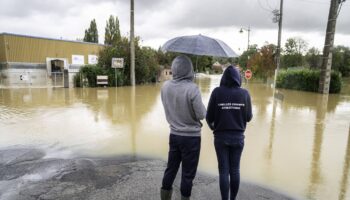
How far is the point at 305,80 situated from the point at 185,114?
18.7 m

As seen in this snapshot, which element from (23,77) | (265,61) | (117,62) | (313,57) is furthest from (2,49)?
(313,57)

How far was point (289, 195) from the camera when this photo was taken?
3.61 m

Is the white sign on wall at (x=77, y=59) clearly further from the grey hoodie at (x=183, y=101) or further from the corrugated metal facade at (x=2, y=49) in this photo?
the grey hoodie at (x=183, y=101)

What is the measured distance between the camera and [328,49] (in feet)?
54.4

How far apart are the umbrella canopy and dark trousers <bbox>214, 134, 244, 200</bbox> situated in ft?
3.92

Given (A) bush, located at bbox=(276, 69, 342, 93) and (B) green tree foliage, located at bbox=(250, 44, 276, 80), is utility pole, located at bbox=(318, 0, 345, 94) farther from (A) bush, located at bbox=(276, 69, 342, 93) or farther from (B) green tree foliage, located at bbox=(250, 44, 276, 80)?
(B) green tree foliage, located at bbox=(250, 44, 276, 80)

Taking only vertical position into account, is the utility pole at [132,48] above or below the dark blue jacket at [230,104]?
above

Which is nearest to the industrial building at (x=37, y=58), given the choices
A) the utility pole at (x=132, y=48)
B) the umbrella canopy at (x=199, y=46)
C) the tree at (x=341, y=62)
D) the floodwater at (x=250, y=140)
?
the utility pole at (x=132, y=48)

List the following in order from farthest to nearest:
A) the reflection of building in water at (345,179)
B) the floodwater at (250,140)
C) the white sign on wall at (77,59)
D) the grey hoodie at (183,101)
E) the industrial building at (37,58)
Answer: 1. the white sign on wall at (77,59)
2. the industrial building at (37,58)
3. the floodwater at (250,140)
4. the reflection of building in water at (345,179)
5. the grey hoodie at (183,101)

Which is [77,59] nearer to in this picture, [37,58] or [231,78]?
[37,58]

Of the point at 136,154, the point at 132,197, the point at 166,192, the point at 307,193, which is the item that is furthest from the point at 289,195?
the point at 136,154

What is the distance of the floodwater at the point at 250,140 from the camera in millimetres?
4203

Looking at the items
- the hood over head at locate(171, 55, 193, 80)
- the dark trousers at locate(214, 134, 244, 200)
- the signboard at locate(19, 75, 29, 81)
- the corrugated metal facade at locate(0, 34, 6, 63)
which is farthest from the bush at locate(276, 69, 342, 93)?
the corrugated metal facade at locate(0, 34, 6, 63)

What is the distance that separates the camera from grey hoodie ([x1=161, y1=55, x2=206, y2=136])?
2.80 meters
